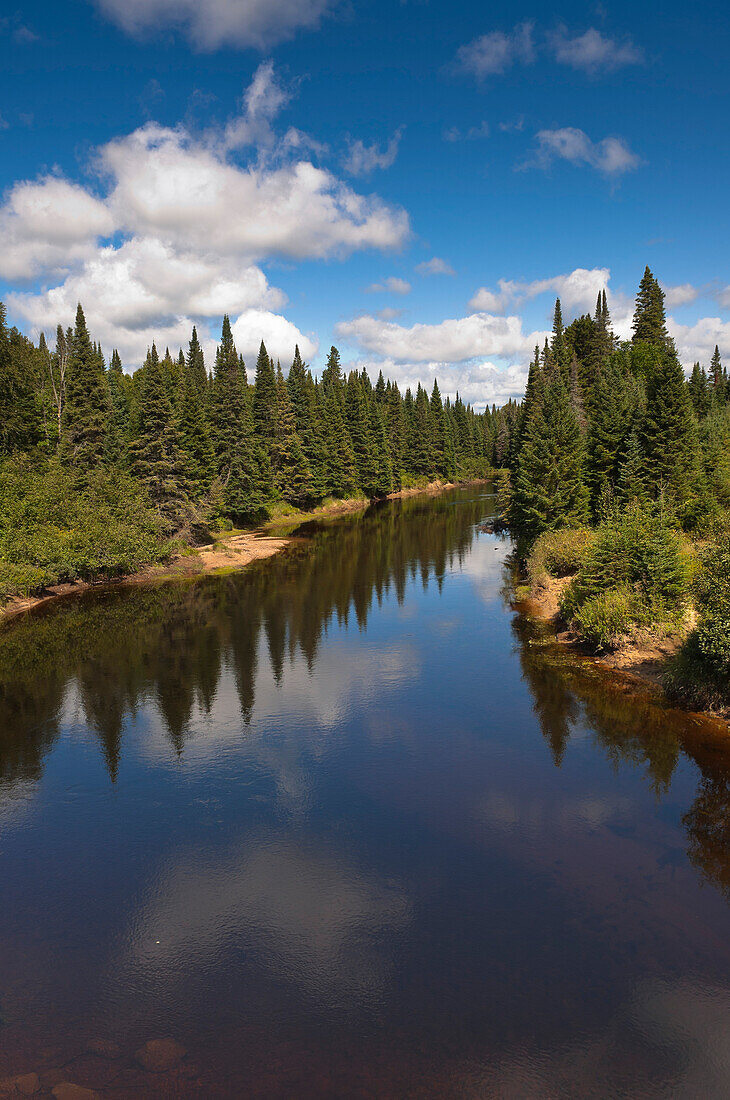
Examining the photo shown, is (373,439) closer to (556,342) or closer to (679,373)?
Result: (556,342)

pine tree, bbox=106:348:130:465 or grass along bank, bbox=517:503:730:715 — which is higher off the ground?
pine tree, bbox=106:348:130:465

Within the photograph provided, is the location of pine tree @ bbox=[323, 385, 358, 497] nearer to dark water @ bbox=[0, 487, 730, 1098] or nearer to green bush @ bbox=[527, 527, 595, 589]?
green bush @ bbox=[527, 527, 595, 589]

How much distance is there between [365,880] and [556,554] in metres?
29.6

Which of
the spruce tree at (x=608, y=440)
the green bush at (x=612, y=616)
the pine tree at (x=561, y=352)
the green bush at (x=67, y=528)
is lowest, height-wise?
the green bush at (x=612, y=616)

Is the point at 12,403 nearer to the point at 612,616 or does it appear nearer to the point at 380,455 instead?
the point at 612,616

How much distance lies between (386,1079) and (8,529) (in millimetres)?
39816

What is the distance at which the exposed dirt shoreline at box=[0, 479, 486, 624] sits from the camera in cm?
4191

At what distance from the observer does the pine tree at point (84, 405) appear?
5669cm

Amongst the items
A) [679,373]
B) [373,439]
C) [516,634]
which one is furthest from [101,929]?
[373,439]

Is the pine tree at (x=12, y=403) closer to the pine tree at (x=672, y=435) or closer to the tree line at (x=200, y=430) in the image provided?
the tree line at (x=200, y=430)

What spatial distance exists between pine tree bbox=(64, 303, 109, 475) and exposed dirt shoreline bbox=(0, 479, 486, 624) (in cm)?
1272

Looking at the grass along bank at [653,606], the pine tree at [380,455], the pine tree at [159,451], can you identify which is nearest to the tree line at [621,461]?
the grass along bank at [653,606]

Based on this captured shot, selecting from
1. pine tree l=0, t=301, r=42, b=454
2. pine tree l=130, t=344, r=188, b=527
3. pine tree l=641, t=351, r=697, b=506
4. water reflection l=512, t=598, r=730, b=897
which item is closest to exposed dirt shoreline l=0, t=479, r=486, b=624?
pine tree l=130, t=344, r=188, b=527

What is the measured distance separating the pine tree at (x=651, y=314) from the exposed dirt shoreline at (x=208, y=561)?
56302 mm
